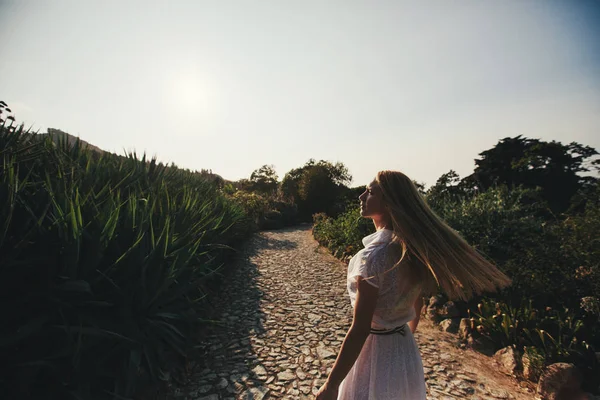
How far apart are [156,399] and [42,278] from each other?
5.72ft

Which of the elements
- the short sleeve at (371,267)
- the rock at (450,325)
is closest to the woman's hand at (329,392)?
the short sleeve at (371,267)

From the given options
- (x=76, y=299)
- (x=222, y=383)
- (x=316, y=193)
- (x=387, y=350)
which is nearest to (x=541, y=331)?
(x=387, y=350)

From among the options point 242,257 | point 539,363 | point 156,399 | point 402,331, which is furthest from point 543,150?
point 156,399

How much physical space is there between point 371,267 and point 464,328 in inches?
165

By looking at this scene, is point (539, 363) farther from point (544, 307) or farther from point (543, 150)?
point (543, 150)

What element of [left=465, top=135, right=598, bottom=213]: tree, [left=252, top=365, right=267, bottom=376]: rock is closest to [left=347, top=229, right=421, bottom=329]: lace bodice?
[left=252, top=365, right=267, bottom=376]: rock

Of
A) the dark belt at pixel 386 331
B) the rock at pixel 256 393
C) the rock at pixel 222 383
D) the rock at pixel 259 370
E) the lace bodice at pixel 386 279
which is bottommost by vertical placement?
the rock at pixel 222 383

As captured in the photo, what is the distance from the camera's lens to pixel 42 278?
7.10 feet

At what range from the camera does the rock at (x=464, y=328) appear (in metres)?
4.23

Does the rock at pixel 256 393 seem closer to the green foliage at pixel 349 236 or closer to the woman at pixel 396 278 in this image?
the woman at pixel 396 278

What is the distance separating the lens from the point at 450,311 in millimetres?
4789

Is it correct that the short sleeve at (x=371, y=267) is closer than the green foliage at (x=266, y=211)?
Yes

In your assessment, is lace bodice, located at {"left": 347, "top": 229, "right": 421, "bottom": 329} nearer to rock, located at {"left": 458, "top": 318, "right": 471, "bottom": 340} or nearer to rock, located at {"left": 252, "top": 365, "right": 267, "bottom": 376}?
rock, located at {"left": 252, "top": 365, "right": 267, "bottom": 376}

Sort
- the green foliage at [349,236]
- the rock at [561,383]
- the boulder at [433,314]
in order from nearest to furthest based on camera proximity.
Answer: the rock at [561,383]
the boulder at [433,314]
the green foliage at [349,236]
